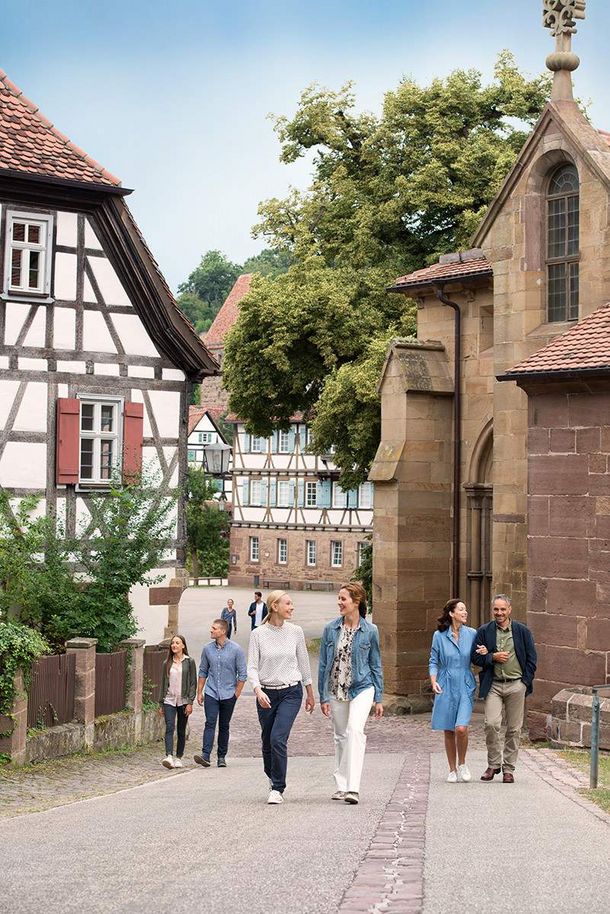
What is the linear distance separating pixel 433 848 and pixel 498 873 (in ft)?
2.98

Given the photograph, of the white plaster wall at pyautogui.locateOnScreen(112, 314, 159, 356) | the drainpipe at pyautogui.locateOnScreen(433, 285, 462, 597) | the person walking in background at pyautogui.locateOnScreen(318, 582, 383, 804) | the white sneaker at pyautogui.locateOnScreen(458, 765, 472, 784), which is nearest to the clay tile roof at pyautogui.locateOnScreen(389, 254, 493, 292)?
the drainpipe at pyautogui.locateOnScreen(433, 285, 462, 597)

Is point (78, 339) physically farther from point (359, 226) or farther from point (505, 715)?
point (359, 226)

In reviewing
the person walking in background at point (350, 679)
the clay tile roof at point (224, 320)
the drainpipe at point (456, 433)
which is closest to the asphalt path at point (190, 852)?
the person walking in background at point (350, 679)

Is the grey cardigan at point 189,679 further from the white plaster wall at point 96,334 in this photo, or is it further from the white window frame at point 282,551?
the white window frame at point 282,551

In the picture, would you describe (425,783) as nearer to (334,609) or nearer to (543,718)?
(543,718)

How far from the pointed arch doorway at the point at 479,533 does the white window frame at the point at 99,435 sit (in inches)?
261

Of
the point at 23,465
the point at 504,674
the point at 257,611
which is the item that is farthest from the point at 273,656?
the point at 257,611

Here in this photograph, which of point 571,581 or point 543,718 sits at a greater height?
point 571,581

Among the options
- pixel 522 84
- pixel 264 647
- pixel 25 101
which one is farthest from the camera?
pixel 522 84

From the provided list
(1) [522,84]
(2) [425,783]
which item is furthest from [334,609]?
(2) [425,783]

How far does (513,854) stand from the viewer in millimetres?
8625

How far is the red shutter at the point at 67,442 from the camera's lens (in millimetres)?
22047

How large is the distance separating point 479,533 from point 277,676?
15347mm

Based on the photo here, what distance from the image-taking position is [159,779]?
47.8 ft
